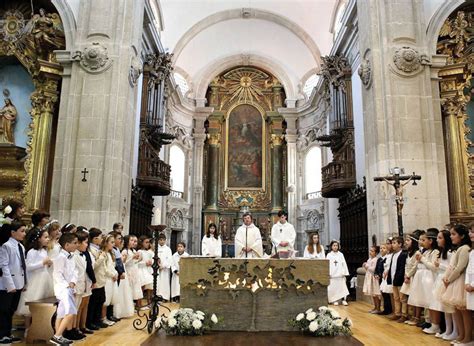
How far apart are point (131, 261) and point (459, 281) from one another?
5.76 m

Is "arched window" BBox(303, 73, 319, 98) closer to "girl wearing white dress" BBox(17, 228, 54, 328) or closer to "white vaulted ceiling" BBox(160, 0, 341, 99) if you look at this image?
"white vaulted ceiling" BBox(160, 0, 341, 99)

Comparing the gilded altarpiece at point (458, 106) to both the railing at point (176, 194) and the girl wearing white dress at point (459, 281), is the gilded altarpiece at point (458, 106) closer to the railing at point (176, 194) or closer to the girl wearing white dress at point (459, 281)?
the girl wearing white dress at point (459, 281)

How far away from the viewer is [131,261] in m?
8.68

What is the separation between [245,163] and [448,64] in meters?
12.7

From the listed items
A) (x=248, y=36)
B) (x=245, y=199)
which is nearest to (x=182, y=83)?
(x=248, y=36)

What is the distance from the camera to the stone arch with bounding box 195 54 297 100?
23.6 metres

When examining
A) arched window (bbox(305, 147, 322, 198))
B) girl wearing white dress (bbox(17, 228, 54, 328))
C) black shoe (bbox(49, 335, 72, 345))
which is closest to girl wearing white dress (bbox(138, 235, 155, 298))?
girl wearing white dress (bbox(17, 228, 54, 328))

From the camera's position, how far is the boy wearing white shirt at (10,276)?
217 inches

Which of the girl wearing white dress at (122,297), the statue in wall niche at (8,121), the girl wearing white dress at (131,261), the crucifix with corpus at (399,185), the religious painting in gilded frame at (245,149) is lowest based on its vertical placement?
the girl wearing white dress at (122,297)

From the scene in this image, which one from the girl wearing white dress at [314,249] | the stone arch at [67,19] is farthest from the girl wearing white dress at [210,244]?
the stone arch at [67,19]

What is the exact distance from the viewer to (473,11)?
42.4ft

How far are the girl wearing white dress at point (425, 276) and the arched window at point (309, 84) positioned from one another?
16520mm

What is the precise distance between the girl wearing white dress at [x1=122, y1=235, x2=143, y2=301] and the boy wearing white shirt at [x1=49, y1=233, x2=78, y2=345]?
8.67 ft

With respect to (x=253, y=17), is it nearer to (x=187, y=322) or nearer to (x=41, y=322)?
(x=187, y=322)
